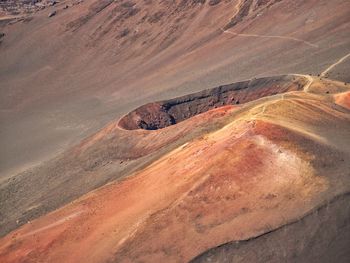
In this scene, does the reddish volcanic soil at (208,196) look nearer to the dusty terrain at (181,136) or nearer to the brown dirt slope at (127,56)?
the dusty terrain at (181,136)

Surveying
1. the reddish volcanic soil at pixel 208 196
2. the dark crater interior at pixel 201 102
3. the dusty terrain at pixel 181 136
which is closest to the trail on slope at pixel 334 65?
the dusty terrain at pixel 181 136

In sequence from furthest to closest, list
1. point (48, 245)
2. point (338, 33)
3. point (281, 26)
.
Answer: point (281, 26), point (338, 33), point (48, 245)

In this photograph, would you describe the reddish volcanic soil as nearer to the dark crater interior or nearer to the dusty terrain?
the dusty terrain

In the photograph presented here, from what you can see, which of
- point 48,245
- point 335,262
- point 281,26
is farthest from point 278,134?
point 281,26

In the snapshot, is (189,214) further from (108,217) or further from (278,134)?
(278,134)

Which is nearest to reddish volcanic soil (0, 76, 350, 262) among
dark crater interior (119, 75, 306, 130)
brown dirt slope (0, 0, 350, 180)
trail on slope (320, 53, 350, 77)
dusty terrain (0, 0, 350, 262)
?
dusty terrain (0, 0, 350, 262)
